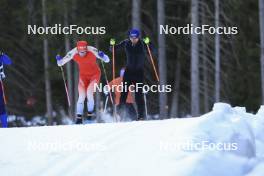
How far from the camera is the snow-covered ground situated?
664cm

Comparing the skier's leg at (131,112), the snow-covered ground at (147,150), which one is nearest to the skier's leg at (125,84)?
the skier's leg at (131,112)

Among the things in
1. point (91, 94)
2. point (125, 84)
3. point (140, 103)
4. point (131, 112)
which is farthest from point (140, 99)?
point (131, 112)

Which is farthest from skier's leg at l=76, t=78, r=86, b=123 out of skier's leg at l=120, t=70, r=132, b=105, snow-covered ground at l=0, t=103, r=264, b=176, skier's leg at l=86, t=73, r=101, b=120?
snow-covered ground at l=0, t=103, r=264, b=176

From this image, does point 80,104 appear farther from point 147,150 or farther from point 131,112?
point 147,150

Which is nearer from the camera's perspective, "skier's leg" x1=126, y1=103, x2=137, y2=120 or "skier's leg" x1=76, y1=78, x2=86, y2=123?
"skier's leg" x1=76, y1=78, x2=86, y2=123

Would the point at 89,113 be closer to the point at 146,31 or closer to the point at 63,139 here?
the point at 63,139

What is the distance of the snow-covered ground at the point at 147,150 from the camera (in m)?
6.64

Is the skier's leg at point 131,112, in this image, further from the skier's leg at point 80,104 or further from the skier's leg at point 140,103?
the skier's leg at point 80,104

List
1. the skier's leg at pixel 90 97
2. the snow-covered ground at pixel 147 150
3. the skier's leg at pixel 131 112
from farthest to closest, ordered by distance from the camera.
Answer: the skier's leg at pixel 131 112 → the skier's leg at pixel 90 97 → the snow-covered ground at pixel 147 150

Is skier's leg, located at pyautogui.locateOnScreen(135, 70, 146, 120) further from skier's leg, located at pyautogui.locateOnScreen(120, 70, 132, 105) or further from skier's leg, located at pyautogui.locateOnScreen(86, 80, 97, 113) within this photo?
skier's leg, located at pyautogui.locateOnScreen(86, 80, 97, 113)

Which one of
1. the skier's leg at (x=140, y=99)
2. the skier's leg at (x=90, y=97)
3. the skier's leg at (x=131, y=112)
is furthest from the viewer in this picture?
the skier's leg at (x=131, y=112)

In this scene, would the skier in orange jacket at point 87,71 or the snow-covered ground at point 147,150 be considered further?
the skier in orange jacket at point 87,71

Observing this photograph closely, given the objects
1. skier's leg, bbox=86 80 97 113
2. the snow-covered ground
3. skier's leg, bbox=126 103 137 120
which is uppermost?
skier's leg, bbox=86 80 97 113

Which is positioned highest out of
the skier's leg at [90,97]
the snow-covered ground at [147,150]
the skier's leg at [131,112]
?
the skier's leg at [90,97]
